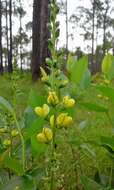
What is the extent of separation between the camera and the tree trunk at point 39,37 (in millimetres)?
12438

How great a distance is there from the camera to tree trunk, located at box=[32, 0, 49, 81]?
40.8 feet

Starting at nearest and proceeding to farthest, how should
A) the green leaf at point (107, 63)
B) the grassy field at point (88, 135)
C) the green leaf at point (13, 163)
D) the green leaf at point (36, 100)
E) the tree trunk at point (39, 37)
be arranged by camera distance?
the green leaf at point (13, 163)
the green leaf at point (36, 100)
the green leaf at point (107, 63)
the grassy field at point (88, 135)
the tree trunk at point (39, 37)

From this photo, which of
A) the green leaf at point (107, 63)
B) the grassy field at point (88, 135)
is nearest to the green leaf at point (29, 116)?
the grassy field at point (88, 135)

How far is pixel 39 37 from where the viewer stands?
46.5 feet

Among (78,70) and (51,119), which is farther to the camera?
(78,70)

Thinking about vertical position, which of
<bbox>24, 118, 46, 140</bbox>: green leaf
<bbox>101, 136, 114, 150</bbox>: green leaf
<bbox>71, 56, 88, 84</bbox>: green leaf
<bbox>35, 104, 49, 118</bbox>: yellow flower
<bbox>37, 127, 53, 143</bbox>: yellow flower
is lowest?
<bbox>101, 136, 114, 150</bbox>: green leaf

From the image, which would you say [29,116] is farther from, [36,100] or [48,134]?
[48,134]

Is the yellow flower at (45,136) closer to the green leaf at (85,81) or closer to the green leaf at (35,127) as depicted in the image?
the green leaf at (35,127)

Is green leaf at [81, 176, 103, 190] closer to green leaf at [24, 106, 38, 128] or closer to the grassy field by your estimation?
the grassy field

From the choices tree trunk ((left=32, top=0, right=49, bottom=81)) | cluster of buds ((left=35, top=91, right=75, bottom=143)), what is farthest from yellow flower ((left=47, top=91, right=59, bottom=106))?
tree trunk ((left=32, top=0, right=49, bottom=81))

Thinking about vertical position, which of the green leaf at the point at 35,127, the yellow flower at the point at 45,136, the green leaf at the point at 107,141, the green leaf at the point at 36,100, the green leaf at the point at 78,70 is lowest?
the green leaf at the point at 107,141

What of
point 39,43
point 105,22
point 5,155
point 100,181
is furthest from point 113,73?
point 105,22

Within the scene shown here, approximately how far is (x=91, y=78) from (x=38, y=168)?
337 millimetres

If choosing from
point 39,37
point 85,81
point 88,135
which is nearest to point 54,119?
point 85,81
